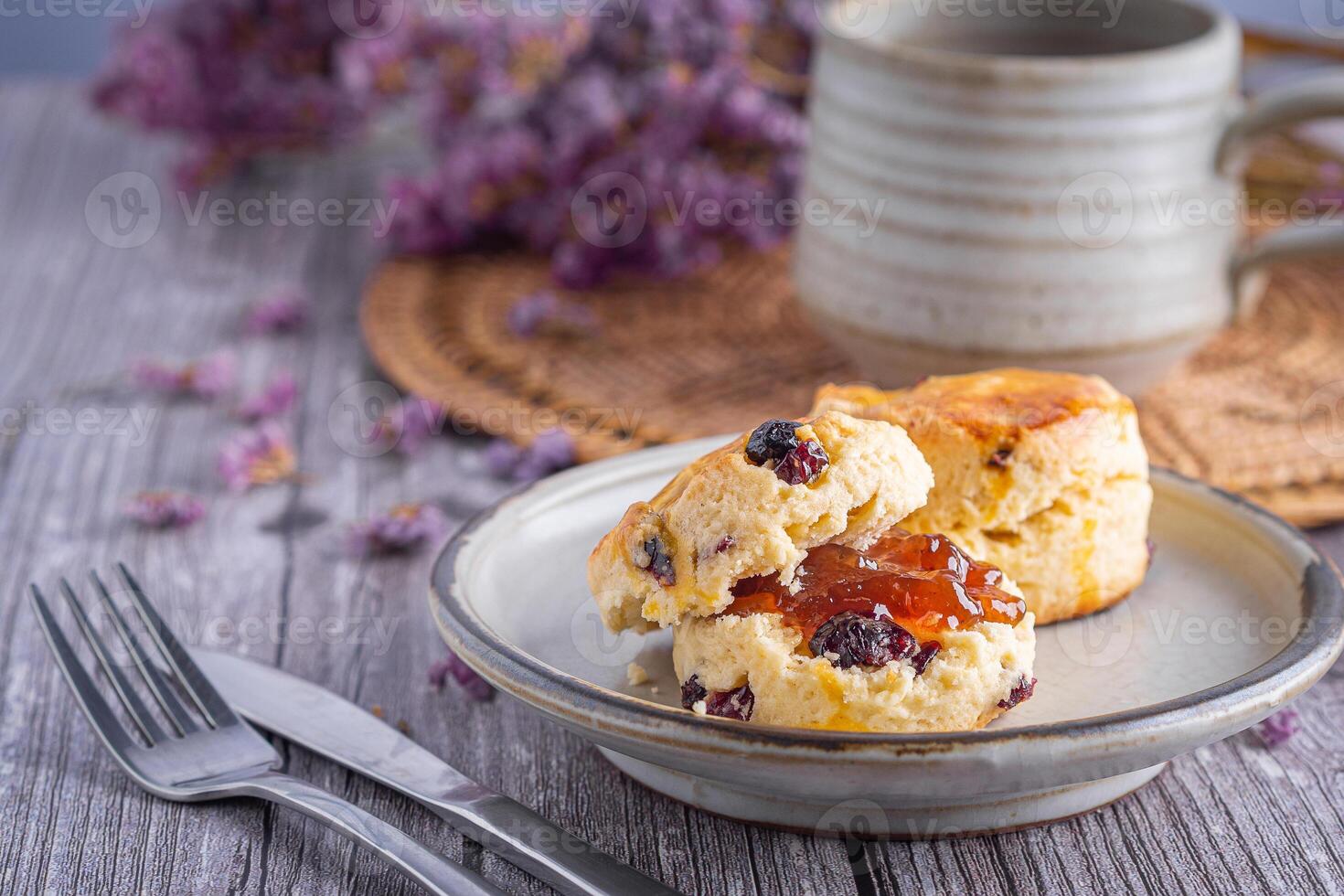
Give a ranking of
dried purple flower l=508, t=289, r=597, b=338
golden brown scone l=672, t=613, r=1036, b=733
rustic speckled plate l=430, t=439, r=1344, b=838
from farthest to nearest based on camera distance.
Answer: dried purple flower l=508, t=289, r=597, b=338 < golden brown scone l=672, t=613, r=1036, b=733 < rustic speckled plate l=430, t=439, r=1344, b=838

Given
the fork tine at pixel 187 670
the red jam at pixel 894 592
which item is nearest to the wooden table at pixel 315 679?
the fork tine at pixel 187 670

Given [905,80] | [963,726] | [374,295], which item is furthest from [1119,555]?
[374,295]

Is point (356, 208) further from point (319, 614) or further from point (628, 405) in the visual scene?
point (319, 614)

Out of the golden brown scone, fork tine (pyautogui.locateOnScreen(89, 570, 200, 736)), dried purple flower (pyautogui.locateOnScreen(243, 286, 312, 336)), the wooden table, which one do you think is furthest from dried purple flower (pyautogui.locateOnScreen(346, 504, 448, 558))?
dried purple flower (pyautogui.locateOnScreen(243, 286, 312, 336))

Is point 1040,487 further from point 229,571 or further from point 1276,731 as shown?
point 229,571

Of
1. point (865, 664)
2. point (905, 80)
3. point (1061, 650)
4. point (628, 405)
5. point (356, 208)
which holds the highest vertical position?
point (905, 80)

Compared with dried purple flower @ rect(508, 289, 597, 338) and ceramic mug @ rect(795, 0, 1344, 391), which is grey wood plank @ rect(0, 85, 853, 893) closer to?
dried purple flower @ rect(508, 289, 597, 338)
